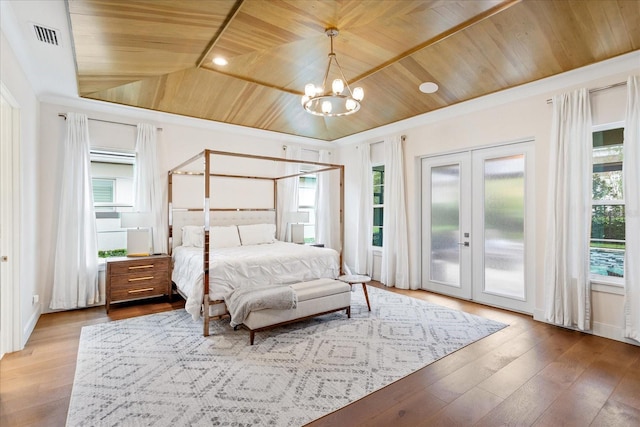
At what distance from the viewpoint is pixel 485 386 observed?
2.49 m

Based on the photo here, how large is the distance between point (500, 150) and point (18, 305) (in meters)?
5.92

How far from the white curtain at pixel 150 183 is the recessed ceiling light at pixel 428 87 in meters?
4.04

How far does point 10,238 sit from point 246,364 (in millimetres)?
2566

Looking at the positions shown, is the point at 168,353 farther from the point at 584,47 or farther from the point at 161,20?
the point at 584,47

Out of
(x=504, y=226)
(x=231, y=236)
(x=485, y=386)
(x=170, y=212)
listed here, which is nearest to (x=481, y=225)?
(x=504, y=226)

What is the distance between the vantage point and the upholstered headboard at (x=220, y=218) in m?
5.10

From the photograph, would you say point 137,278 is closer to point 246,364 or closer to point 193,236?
point 193,236

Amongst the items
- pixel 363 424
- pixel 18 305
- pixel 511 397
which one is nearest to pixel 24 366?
pixel 18 305

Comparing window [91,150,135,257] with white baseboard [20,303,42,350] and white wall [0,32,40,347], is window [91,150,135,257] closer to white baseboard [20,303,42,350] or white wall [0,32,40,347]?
white wall [0,32,40,347]

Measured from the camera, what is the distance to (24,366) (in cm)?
276

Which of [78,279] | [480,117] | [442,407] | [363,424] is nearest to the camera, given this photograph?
[363,424]

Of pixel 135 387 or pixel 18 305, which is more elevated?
pixel 18 305

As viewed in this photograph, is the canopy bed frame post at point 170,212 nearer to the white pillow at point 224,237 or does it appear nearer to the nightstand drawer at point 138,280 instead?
the nightstand drawer at point 138,280

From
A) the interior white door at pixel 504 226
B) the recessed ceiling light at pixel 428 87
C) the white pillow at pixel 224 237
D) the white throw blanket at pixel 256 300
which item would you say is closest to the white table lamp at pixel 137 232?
the white pillow at pixel 224 237
